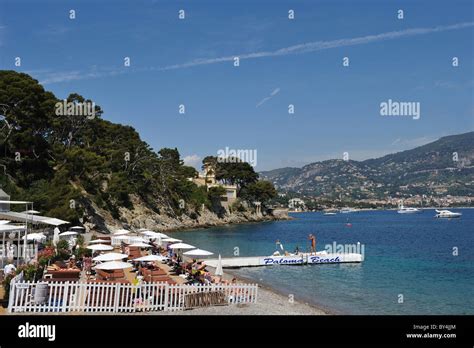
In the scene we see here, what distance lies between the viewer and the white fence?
12.6m

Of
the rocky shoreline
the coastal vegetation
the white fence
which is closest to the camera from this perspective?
the white fence

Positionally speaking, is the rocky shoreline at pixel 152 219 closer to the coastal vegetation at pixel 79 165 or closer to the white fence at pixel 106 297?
the coastal vegetation at pixel 79 165

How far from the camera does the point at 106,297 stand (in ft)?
43.2

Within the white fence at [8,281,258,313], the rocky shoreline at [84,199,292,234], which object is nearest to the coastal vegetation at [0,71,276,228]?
the rocky shoreline at [84,199,292,234]

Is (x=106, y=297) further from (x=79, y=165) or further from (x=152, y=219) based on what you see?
(x=152, y=219)

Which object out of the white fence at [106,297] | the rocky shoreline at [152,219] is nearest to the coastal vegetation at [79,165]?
the rocky shoreline at [152,219]

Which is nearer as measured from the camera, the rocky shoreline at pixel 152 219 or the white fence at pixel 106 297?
the white fence at pixel 106 297

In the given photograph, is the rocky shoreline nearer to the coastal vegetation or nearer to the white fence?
the coastal vegetation

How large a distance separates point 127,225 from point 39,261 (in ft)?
152

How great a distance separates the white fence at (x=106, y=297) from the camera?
12.6 metres

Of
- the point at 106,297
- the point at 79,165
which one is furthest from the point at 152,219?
the point at 106,297

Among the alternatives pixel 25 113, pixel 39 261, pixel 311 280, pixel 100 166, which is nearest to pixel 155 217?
pixel 100 166

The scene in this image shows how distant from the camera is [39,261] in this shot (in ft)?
55.1

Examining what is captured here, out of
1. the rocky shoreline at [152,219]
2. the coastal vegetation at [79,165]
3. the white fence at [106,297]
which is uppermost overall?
the coastal vegetation at [79,165]
